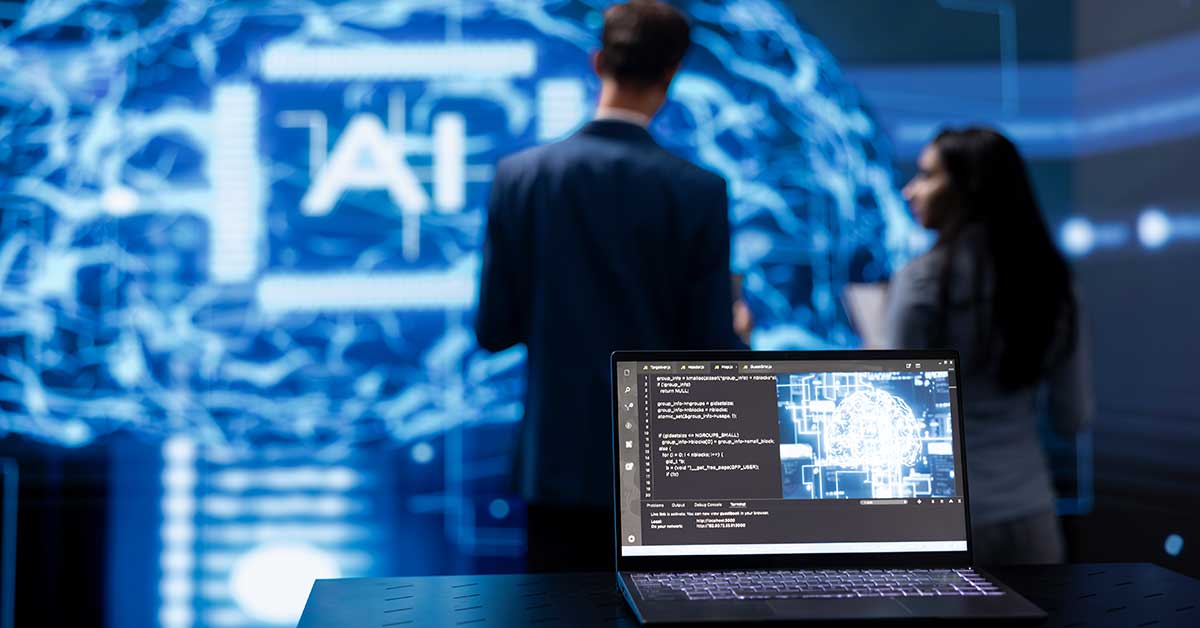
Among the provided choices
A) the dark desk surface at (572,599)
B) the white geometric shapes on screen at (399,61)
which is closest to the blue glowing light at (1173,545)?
the dark desk surface at (572,599)

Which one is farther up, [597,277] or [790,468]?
[597,277]

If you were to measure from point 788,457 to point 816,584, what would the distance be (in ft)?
0.51

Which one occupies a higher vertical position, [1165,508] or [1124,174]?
[1124,174]

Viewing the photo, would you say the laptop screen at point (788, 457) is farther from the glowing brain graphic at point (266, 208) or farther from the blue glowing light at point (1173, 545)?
the blue glowing light at point (1173, 545)

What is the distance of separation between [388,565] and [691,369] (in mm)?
1775

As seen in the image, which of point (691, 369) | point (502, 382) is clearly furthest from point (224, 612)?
point (691, 369)

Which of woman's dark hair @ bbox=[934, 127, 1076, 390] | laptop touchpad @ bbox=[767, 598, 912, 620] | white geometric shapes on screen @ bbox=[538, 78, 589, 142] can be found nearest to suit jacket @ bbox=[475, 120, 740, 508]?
woman's dark hair @ bbox=[934, 127, 1076, 390]

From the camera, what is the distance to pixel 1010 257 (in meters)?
1.87

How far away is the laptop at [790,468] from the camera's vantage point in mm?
1193

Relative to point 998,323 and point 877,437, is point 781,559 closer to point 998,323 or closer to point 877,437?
point 877,437

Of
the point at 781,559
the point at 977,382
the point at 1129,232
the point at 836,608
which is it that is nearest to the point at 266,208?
the point at 977,382

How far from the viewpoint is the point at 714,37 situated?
2.78m

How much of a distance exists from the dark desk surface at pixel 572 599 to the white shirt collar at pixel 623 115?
857mm

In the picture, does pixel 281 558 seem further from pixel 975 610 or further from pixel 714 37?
pixel 975 610
